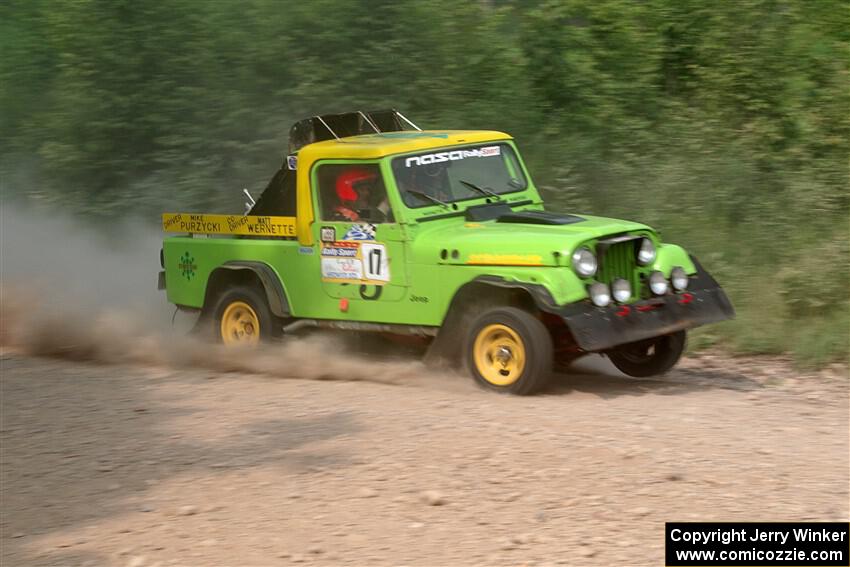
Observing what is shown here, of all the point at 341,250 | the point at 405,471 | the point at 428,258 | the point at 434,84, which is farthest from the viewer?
the point at 434,84

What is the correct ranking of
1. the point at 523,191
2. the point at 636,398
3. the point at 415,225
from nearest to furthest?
the point at 636,398
the point at 415,225
the point at 523,191

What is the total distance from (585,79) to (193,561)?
34.1 ft

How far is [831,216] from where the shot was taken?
11.3 m

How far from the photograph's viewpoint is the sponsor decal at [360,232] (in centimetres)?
873

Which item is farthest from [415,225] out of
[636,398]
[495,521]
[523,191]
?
[495,521]

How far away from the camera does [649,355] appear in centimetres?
879

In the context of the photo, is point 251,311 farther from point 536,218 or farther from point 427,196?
point 536,218

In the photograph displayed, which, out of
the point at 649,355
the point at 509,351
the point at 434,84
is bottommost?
the point at 649,355

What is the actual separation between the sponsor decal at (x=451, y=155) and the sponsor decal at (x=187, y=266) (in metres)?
2.38

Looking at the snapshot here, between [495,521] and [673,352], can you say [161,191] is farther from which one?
[495,521]

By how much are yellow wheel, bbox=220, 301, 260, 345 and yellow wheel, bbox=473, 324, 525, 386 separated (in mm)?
2431

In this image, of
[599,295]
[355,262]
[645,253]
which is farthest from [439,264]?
[645,253]

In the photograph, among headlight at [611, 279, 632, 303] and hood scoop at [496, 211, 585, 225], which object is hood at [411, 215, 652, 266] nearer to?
hood scoop at [496, 211, 585, 225]

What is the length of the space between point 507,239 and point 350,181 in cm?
159
